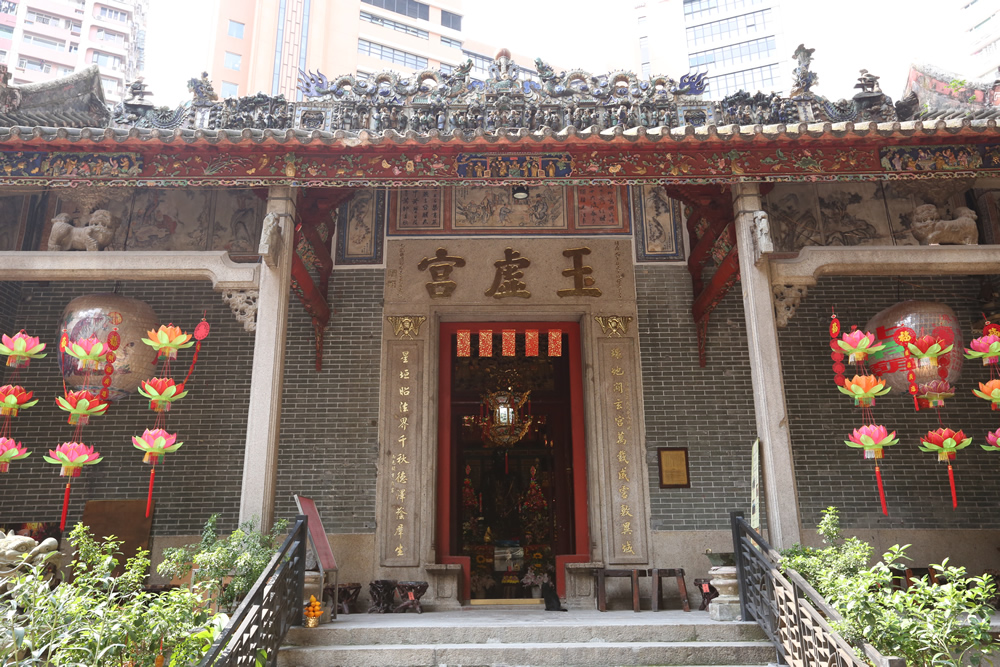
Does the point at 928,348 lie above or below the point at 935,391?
above

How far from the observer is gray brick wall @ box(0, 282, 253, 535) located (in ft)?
25.8

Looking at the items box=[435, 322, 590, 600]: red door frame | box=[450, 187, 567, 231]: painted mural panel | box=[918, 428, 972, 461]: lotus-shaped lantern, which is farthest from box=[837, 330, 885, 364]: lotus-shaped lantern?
box=[450, 187, 567, 231]: painted mural panel

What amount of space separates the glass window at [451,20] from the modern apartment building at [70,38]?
15.4 meters

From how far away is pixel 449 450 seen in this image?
27.0 ft

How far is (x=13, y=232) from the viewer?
25.3 ft

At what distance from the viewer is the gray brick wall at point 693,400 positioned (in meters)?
7.85

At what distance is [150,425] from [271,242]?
11.1 ft

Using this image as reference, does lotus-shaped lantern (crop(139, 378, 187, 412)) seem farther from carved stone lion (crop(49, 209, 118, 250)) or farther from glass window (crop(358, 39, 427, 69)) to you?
glass window (crop(358, 39, 427, 69))

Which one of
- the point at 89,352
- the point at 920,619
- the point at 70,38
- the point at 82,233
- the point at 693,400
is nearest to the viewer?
the point at 920,619

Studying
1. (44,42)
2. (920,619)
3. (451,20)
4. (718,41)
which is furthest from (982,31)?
(44,42)

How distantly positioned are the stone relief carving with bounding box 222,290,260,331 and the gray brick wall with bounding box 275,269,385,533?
7.23ft

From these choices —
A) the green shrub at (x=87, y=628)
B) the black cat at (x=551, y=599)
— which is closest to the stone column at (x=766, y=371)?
the black cat at (x=551, y=599)

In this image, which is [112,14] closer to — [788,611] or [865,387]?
[865,387]

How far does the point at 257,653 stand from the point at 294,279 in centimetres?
360
